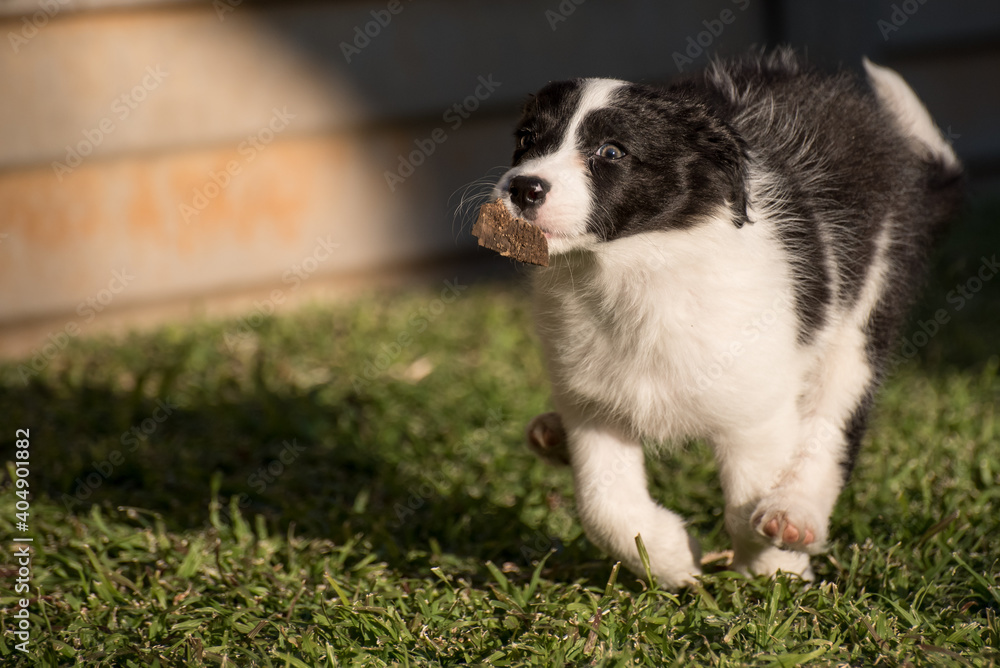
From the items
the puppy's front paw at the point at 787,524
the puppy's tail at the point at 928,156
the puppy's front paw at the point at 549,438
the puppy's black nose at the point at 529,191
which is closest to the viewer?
the puppy's black nose at the point at 529,191

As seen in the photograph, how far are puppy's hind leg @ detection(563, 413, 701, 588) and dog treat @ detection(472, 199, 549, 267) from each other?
59 cm

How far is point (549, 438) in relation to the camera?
2.94 metres

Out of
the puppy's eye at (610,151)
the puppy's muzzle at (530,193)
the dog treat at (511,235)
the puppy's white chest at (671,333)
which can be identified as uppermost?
the puppy's eye at (610,151)

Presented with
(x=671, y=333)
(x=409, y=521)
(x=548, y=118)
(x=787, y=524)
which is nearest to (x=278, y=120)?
(x=409, y=521)

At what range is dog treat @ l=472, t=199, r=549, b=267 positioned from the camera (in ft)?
7.45

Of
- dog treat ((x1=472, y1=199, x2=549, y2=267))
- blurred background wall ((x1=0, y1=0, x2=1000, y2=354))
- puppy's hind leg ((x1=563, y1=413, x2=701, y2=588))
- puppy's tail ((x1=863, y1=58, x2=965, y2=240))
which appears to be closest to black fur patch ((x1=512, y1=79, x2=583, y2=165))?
dog treat ((x1=472, y1=199, x2=549, y2=267))

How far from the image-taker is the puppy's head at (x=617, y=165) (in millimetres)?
2283

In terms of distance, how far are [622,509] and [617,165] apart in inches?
34.5

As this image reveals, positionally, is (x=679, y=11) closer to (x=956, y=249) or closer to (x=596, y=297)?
(x=956, y=249)

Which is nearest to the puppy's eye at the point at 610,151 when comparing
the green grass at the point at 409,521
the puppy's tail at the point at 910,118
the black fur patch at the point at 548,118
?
the black fur patch at the point at 548,118

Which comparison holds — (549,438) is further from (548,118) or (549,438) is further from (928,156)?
(928,156)

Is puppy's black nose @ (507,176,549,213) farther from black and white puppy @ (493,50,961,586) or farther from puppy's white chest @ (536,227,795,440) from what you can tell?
puppy's white chest @ (536,227,795,440)

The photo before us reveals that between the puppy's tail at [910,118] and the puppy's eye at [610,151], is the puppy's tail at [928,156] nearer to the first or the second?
the puppy's tail at [910,118]

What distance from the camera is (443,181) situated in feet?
19.0
